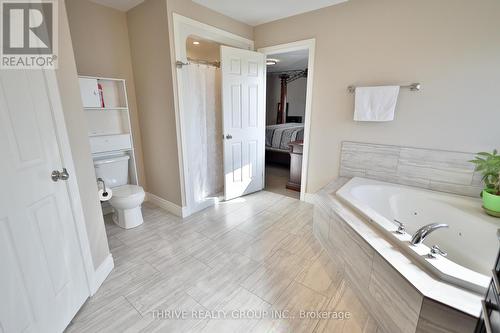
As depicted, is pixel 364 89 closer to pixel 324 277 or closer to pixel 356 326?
pixel 324 277

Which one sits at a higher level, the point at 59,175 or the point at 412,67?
the point at 412,67

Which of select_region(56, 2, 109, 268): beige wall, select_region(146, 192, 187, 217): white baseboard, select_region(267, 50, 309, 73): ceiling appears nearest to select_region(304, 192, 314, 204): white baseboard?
Answer: select_region(146, 192, 187, 217): white baseboard

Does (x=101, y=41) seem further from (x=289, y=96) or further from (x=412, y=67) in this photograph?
(x=289, y=96)

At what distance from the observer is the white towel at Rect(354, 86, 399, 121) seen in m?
2.24

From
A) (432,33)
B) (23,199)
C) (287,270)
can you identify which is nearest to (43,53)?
(23,199)

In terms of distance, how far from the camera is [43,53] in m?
1.27

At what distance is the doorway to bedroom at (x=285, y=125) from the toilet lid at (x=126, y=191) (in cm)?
195

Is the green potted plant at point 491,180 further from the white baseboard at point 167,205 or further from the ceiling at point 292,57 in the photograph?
the ceiling at point 292,57

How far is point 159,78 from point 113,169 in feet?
3.82

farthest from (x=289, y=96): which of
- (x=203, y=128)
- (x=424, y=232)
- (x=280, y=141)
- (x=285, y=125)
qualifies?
(x=424, y=232)

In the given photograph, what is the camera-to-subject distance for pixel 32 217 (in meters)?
1.14

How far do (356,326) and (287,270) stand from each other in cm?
60

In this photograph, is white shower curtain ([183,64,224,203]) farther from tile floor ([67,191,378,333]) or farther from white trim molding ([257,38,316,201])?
white trim molding ([257,38,316,201])

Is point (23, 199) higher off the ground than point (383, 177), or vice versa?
point (23, 199)
